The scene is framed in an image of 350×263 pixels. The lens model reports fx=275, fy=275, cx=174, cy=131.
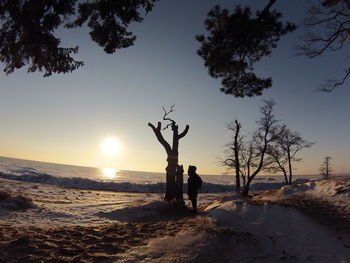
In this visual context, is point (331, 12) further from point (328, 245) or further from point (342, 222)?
point (328, 245)

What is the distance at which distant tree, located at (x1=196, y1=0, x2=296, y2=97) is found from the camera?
9.34 meters

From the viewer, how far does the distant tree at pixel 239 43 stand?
934 centimetres

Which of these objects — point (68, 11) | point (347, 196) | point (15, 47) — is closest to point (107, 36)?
point (68, 11)

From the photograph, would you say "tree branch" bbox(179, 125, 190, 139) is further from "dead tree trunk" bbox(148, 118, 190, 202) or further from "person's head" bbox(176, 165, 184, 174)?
"person's head" bbox(176, 165, 184, 174)

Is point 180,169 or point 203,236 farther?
point 180,169

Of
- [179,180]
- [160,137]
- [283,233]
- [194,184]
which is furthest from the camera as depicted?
[160,137]

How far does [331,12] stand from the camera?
10.2 metres

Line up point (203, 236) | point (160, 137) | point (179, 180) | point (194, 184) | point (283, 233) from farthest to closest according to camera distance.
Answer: point (160, 137)
point (179, 180)
point (194, 184)
point (283, 233)
point (203, 236)

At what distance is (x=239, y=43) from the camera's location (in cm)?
986

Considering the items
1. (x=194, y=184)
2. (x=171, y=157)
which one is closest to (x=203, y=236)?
(x=194, y=184)

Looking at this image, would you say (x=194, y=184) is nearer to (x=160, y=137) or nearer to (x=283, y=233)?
(x=160, y=137)

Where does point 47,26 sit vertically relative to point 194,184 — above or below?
above

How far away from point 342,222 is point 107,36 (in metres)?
9.60

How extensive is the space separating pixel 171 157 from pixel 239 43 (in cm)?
720
